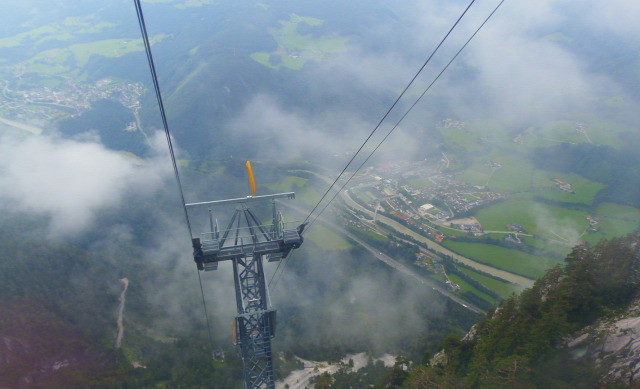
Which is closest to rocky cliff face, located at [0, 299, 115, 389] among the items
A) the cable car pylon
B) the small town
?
the cable car pylon

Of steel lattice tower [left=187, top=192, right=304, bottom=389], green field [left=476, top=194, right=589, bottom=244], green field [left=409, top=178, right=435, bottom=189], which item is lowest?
steel lattice tower [left=187, top=192, right=304, bottom=389]

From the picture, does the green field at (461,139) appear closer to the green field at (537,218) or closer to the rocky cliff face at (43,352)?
the green field at (537,218)

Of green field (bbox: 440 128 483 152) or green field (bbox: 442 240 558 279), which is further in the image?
green field (bbox: 440 128 483 152)

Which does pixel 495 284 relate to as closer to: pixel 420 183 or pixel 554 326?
pixel 420 183

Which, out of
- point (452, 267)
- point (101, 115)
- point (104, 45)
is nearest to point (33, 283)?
point (452, 267)

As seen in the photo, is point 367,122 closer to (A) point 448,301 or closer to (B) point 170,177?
(B) point 170,177

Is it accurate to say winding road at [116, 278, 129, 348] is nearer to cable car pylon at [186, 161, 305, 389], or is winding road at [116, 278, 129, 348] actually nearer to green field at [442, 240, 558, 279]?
cable car pylon at [186, 161, 305, 389]
